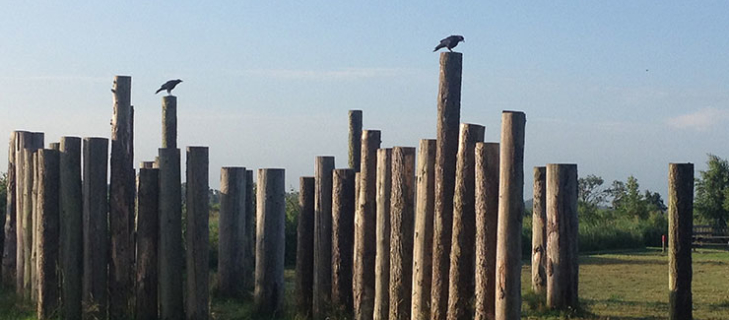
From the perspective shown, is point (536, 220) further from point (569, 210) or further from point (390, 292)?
point (390, 292)

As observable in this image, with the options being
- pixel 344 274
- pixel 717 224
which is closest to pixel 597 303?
pixel 344 274

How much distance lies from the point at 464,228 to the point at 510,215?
0.55m

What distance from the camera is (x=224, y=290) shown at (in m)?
11.6

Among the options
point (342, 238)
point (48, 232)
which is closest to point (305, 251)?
point (342, 238)

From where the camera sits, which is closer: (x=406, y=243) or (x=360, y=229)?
(x=406, y=243)

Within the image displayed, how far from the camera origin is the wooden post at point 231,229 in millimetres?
10977

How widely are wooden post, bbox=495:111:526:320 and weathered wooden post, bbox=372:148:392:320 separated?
1434 mm

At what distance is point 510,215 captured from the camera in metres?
7.80

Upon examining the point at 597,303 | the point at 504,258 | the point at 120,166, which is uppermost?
the point at 120,166

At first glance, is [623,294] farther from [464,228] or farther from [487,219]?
[487,219]

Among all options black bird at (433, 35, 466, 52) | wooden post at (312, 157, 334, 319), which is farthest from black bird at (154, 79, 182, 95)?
black bird at (433, 35, 466, 52)

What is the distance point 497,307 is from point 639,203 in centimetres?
3608

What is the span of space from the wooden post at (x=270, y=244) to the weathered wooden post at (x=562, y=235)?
3.39 meters

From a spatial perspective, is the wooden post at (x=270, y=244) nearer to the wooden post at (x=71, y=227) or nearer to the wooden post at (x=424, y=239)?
the wooden post at (x=71, y=227)
